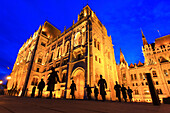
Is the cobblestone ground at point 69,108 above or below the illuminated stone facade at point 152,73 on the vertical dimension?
below

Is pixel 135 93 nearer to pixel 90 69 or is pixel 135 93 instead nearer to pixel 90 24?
pixel 90 69

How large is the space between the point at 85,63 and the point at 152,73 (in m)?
27.5

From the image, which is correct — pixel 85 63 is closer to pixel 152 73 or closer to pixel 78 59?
pixel 78 59

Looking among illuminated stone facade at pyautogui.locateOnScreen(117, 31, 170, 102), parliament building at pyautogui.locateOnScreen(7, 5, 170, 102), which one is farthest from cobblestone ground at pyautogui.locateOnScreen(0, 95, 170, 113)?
illuminated stone facade at pyautogui.locateOnScreen(117, 31, 170, 102)

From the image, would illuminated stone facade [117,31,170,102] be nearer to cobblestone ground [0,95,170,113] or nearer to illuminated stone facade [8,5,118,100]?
illuminated stone facade [8,5,118,100]

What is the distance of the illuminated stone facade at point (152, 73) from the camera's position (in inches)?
1052

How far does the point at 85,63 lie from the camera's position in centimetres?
1620

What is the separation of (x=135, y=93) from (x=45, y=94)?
29650 mm

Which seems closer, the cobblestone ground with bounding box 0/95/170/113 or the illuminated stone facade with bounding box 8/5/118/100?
the cobblestone ground with bounding box 0/95/170/113

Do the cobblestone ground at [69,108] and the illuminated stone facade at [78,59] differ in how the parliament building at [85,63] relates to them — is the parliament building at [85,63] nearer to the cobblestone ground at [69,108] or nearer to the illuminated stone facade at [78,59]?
the illuminated stone facade at [78,59]

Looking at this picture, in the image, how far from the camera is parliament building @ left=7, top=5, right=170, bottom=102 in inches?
690

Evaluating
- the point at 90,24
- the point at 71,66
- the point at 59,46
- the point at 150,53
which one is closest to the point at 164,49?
the point at 150,53

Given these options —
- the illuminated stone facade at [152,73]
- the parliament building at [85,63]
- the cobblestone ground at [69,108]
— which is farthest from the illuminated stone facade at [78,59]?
the illuminated stone facade at [152,73]

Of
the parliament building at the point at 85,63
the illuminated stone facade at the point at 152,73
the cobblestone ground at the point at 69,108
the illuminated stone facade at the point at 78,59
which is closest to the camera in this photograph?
the cobblestone ground at the point at 69,108
